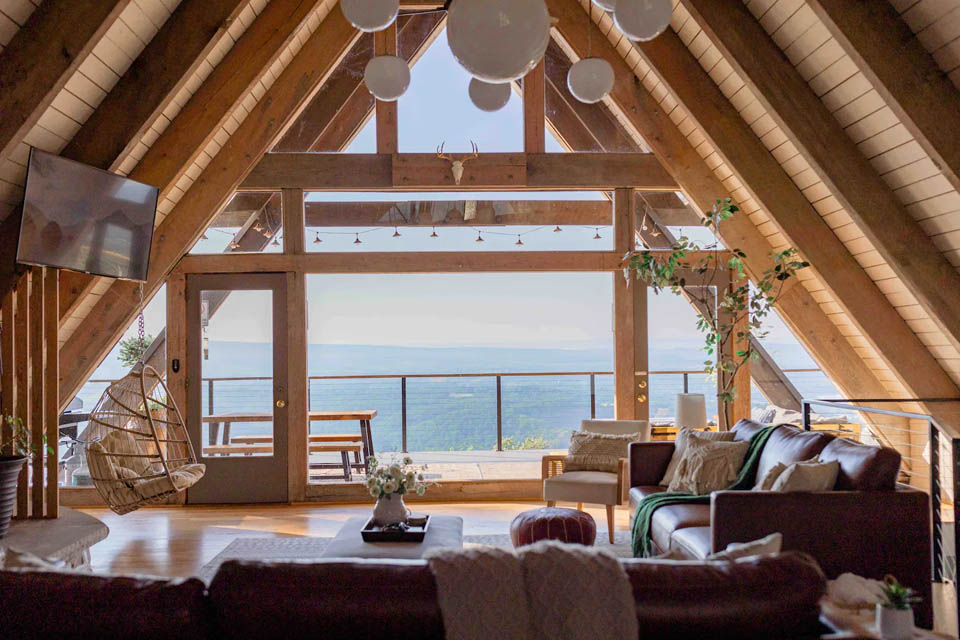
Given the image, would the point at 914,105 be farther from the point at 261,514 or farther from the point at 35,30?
the point at 261,514

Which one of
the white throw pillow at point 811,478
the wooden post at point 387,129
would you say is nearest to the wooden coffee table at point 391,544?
the white throw pillow at point 811,478

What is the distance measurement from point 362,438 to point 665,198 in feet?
11.3

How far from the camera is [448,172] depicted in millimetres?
6574

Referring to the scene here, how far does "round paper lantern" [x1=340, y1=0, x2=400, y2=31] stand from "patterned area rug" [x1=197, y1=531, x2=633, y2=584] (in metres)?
3.27

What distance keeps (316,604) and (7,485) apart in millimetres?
3334

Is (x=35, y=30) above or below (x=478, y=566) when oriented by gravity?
above

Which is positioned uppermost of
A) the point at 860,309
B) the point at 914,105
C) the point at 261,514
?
the point at 914,105

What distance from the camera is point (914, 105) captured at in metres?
3.80

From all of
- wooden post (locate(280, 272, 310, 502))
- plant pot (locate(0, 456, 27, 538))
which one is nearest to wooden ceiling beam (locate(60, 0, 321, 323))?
wooden post (locate(280, 272, 310, 502))

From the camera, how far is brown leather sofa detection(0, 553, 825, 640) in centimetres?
166

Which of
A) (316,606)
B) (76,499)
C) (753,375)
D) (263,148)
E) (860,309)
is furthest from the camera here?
(753,375)

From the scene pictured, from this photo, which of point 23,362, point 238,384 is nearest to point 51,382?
point 23,362

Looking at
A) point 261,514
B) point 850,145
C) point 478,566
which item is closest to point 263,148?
point 261,514

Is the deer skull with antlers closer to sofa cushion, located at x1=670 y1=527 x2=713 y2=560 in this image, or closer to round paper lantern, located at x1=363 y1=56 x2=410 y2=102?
round paper lantern, located at x1=363 y1=56 x2=410 y2=102
